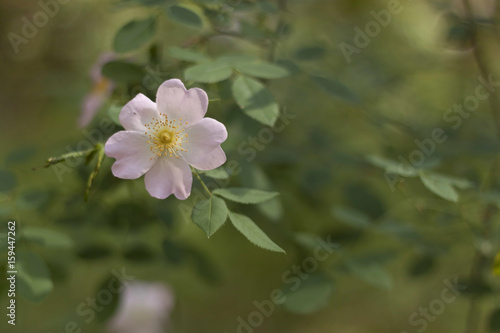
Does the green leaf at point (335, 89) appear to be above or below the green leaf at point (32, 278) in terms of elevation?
above

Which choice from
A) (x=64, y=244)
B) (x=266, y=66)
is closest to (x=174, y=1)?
(x=266, y=66)

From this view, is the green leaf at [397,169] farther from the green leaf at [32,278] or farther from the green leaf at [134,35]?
the green leaf at [32,278]

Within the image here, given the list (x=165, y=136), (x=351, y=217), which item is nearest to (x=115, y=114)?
(x=165, y=136)

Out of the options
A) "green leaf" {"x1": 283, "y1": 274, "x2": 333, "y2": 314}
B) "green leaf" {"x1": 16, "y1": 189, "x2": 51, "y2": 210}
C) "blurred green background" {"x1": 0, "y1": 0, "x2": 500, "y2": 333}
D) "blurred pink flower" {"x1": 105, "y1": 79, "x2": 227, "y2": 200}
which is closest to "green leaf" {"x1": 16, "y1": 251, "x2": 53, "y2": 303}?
"blurred green background" {"x1": 0, "y1": 0, "x2": 500, "y2": 333}

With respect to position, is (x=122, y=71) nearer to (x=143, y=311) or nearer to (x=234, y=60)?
(x=234, y=60)

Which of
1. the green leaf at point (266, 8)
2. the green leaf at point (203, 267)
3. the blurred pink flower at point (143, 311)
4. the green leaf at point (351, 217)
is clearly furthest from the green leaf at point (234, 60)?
the blurred pink flower at point (143, 311)
